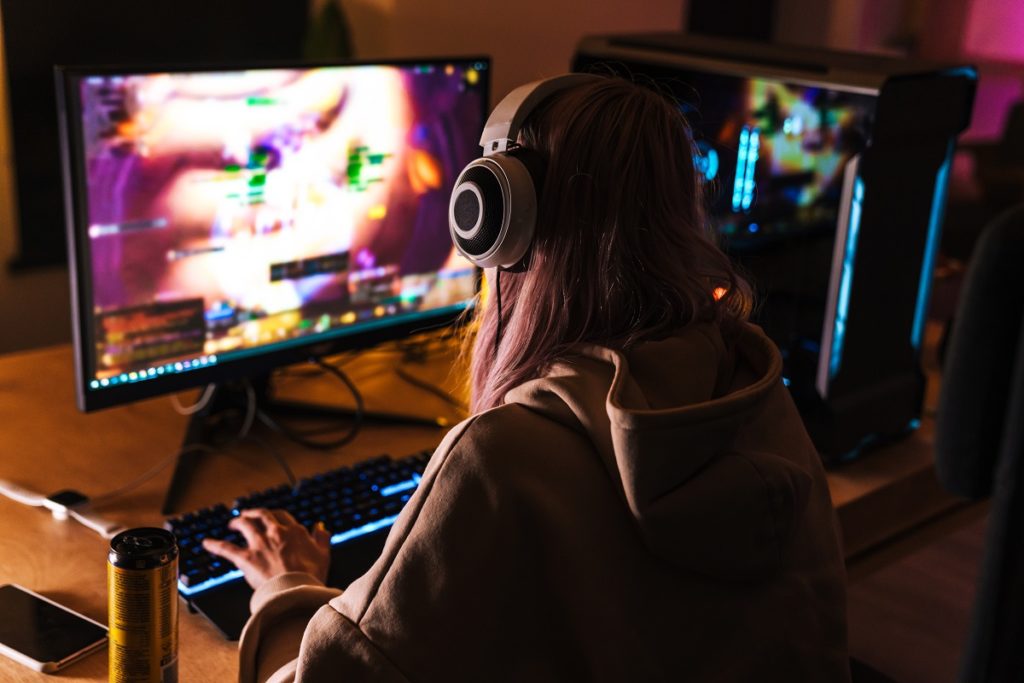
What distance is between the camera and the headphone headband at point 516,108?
2.84 ft

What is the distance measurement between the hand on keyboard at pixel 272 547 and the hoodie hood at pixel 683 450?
356 millimetres

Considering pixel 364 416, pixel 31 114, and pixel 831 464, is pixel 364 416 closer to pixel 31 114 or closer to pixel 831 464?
pixel 831 464

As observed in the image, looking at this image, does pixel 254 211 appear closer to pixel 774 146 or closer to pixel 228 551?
pixel 228 551

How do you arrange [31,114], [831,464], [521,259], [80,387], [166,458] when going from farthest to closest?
[31,114] < [831,464] < [166,458] < [80,387] < [521,259]

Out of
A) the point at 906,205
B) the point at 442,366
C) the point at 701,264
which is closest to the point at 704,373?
the point at 701,264

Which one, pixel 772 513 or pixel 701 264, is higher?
pixel 701 264

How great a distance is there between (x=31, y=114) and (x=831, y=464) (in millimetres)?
1717

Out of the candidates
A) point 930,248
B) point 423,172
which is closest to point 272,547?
point 423,172

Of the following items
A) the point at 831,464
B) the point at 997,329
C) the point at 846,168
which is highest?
the point at 846,168

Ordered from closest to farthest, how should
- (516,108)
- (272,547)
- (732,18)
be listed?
1. (516,108)
2. (272,547)
3. (732,18)

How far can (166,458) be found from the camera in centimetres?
133

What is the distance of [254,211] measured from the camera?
1290 mm

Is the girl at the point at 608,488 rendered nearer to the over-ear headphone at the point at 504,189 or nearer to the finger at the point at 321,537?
the over-ear headphone at the point at 504,189

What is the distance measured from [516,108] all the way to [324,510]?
1.75 ft
